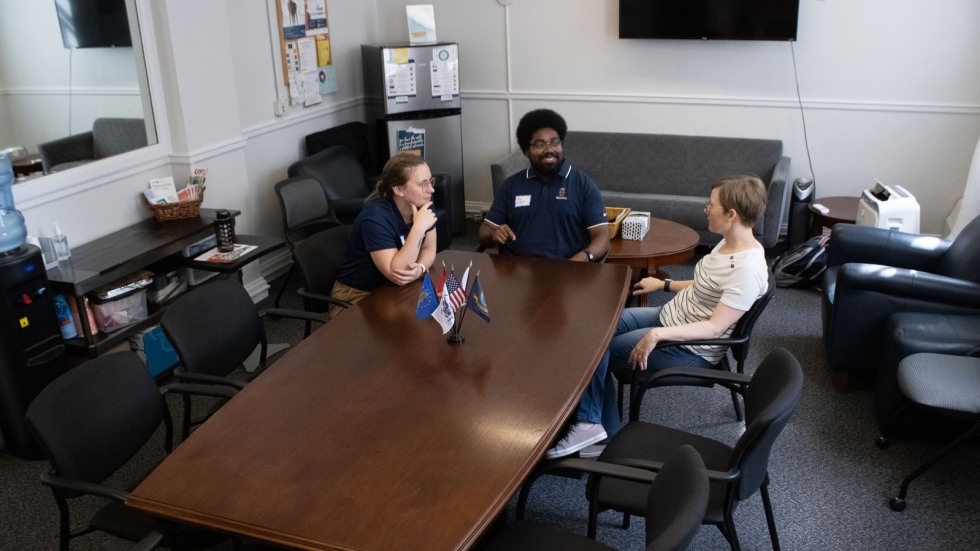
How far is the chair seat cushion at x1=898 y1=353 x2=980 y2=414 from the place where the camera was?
9.59 feet

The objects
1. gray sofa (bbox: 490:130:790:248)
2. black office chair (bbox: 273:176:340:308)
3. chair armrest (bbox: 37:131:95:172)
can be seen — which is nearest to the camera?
chair armrest (bbox: 37:131:95:172)

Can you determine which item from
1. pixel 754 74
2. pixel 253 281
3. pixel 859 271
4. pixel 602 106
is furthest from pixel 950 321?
pixel 253 281

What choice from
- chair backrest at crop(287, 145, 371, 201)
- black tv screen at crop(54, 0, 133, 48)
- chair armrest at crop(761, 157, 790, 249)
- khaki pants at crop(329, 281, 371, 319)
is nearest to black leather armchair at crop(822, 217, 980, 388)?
chair armrest at crop(761, 157, 790, 249)

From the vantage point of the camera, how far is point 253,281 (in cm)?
511

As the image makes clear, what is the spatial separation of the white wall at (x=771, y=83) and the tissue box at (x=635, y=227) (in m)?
1.60

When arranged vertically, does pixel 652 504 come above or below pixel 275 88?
below

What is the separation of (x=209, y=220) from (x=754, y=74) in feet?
12.1

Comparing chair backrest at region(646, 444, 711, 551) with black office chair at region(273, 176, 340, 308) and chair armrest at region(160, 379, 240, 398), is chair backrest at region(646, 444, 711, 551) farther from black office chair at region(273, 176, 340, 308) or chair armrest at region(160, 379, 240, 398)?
black office chair at region(273, 176, 340, 308)

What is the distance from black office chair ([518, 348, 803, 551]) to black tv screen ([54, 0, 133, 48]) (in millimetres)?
3260

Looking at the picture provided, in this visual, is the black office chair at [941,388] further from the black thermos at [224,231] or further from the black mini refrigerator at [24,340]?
the black mini refrigerator at [24,340]

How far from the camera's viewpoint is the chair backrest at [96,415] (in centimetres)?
229

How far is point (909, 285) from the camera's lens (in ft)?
11.7

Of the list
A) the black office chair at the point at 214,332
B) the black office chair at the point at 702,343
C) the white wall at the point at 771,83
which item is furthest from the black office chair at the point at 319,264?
the white wall at the point at 771,83

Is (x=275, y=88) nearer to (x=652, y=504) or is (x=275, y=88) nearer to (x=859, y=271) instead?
(x=859, y=271)
